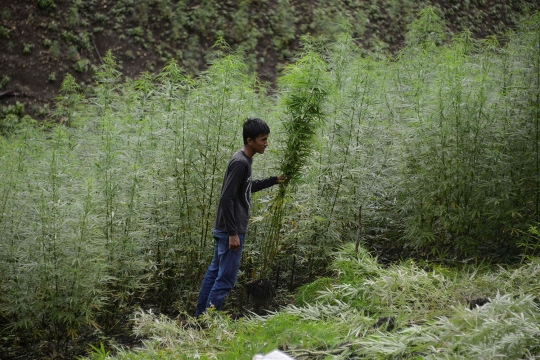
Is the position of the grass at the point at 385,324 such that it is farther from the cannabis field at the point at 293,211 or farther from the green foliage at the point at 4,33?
the green foliage at the point at 4,33

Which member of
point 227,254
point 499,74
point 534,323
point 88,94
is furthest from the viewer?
point 88,94

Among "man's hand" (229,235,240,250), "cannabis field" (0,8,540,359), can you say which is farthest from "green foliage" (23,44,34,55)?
"man's hand" (229,235,240,250)

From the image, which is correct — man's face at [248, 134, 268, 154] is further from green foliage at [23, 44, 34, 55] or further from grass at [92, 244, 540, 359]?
green foliage at [23, 44, 34, 55]

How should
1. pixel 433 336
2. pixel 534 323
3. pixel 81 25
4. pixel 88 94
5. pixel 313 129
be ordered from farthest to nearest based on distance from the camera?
1. pixel 81 25
2. pixel 88 94
3. pixel 313 129
4. pixel 433 336
5. pixel 534 323

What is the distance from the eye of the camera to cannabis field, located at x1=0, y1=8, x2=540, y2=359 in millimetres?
3443

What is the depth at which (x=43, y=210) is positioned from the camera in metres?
3.50

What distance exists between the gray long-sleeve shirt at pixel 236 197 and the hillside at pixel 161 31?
279 inches

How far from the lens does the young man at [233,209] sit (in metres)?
3.21

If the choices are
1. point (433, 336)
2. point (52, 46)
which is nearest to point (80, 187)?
point (433, 336)

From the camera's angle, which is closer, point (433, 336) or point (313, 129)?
point (433, 336)

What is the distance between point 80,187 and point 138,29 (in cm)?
Answer: 819

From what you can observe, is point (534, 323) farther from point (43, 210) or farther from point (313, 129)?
point (43, 210)

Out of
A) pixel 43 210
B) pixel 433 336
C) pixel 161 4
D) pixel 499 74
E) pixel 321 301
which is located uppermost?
pixel 161 4

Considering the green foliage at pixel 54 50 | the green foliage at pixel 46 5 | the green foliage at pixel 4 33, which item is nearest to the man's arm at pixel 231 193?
the green foliage at pixel 54 50
